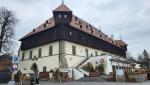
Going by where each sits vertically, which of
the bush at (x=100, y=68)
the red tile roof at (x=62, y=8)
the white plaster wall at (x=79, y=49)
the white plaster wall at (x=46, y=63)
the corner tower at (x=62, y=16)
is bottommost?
the bush at (x=100, y=68)

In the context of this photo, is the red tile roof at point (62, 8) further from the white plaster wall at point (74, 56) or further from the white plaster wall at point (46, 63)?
the white plaster wall at point (46, 63)

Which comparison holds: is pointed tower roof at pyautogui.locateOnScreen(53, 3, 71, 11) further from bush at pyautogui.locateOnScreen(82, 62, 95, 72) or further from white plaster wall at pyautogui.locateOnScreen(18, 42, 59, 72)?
bush at pyautogui.locateOnScreen(82, 62, 95, 72)

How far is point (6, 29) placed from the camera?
48688mm

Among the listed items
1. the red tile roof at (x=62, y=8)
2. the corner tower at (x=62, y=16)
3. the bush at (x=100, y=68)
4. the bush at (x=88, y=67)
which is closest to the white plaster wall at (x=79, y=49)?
the corner tower at (x=62, y=16)

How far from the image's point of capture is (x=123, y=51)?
79312 mm

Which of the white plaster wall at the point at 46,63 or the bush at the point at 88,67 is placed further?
the white plaster wall at the point at 46,63

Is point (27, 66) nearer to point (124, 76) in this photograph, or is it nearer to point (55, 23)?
point (55, 23)

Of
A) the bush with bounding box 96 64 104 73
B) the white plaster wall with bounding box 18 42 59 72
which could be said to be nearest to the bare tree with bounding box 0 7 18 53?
the white plaster wall with bounding box 18 42 59 72

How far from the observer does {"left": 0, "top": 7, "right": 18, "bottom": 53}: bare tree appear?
47.4 meters

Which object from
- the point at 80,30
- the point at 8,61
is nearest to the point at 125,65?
the point at 80,30

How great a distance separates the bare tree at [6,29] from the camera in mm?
47438

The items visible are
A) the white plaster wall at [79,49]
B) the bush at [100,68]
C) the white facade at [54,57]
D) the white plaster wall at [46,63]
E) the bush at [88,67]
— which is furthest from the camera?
the white plaster wall at [79,49]

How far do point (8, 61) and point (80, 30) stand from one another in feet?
63.3

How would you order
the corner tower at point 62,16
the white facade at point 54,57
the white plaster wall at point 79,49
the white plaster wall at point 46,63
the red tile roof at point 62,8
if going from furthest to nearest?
the red tile roof at point 62,8, the corner tower at point 62,16, the white plaster wall at point 79,49, the white facade at point 54,57, the white plaster wall at point 46,63
